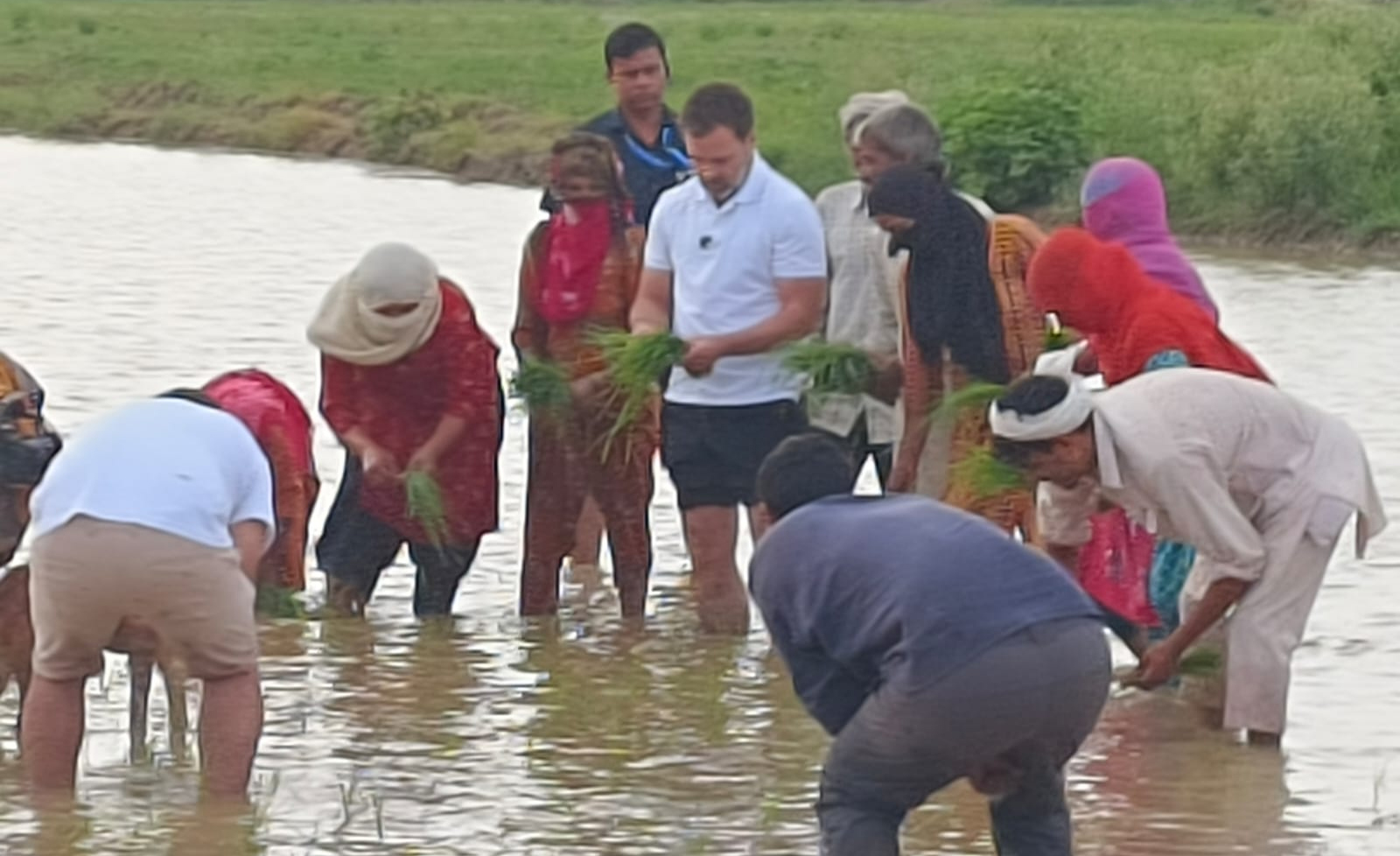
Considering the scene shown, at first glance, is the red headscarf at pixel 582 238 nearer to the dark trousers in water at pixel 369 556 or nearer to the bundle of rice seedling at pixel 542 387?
the bundle of rice seedling at pixel 542 387

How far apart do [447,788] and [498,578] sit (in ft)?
10.9

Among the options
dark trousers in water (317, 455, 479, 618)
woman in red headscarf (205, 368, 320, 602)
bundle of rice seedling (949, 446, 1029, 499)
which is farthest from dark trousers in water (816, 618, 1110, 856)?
dark trousers in water (317, 455, 479, 618)

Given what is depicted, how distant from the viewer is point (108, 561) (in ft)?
23.8

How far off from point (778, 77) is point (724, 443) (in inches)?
1307


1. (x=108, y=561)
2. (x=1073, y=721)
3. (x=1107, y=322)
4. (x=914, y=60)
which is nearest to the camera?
(x=1073, y=721)

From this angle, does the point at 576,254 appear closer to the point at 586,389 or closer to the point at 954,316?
the point at 586,389

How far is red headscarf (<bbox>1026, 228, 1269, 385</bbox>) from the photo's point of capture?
9.02 metres

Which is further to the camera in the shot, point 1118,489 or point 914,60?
point 914,60

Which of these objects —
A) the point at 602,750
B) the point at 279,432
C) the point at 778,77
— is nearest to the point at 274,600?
the point at 279,432

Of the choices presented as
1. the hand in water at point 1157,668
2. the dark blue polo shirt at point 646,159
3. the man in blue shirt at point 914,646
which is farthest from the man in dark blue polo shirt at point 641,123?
the man in blue shirt at point 914,646

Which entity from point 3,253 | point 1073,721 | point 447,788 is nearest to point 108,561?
point 447,788

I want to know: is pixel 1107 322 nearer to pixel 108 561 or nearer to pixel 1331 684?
pixel 1331 684

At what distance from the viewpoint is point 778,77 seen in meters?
42.7

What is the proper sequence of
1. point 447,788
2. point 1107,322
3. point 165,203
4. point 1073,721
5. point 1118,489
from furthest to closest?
1. point 165,203
2. point 1107,322
3. point 447,788
4. point 1118,489
5. point 1073,721
